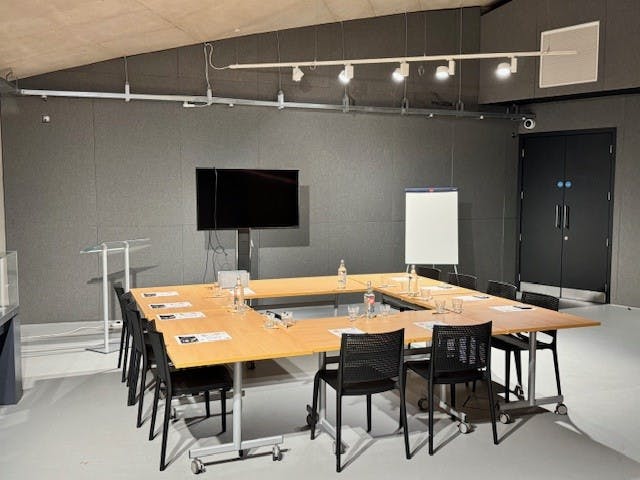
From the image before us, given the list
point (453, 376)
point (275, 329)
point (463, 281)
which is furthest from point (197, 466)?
point (463, 281)

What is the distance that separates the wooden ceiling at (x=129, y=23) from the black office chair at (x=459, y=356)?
12.4 feet

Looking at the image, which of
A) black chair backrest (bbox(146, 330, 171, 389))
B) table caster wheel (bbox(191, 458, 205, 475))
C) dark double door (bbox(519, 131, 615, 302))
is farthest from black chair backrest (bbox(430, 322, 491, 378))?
dark double door (bbox(519, 131, 615, 302))

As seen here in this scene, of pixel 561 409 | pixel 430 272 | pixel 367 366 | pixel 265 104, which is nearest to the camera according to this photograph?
pixel 367 366

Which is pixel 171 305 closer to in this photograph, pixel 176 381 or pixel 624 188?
pixel 176 381

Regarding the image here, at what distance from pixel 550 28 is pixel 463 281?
428 cm

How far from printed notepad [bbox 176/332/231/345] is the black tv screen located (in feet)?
11.1

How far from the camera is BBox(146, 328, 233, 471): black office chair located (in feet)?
13.2

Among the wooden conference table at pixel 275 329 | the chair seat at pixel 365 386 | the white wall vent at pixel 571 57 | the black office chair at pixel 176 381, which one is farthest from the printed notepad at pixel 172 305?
the white wall vent at pixel 571 57

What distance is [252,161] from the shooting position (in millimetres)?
8977

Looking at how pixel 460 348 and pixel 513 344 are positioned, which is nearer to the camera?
pixel 460 348

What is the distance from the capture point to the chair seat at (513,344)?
5270 mm

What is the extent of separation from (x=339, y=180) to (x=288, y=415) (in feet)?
16.8

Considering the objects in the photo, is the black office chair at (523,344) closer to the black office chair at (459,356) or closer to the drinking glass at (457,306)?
the drinking glass at (457,306)

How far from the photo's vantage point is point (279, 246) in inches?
364
